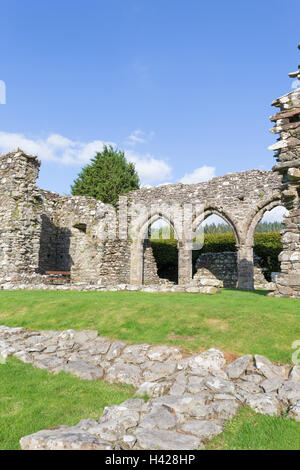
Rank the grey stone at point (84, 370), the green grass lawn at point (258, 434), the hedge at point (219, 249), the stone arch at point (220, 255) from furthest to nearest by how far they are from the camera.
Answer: the hedge at point (219, 249) → the stone arch at point (220, 255) → the grey stone at point (84, 370) → the green grass lawn at point (258, 434)

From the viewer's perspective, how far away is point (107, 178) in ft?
107

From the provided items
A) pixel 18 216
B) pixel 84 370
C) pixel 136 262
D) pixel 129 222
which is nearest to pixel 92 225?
pixel 129 222

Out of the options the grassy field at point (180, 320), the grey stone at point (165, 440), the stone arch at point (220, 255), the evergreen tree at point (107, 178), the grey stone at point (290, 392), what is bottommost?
the grey stone at point (165, 440)

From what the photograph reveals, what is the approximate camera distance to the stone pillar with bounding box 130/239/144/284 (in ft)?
63.9

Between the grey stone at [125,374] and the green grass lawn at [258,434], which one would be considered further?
the grey stone at [125,374]

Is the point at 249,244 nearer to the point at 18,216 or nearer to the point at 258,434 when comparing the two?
the point at 18,216

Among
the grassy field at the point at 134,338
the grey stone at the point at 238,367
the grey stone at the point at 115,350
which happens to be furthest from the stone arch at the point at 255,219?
the grey stone at the point at 238,367

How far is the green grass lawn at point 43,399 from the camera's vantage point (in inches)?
136

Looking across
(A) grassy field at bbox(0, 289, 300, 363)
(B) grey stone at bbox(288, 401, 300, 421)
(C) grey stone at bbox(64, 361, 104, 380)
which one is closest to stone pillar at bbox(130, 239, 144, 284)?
(A) grassy field at bbox(0, 289, 300, 363)

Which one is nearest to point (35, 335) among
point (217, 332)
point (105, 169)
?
point (217, 332)

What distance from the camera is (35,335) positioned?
6.49 m

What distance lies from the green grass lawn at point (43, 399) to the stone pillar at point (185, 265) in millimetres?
14397

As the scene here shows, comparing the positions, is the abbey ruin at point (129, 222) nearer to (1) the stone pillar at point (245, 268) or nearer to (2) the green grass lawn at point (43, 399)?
(1) the stone pillar at point (245, 268)

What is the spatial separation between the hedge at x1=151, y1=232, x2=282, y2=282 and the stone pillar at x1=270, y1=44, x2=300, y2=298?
12.1 meters
